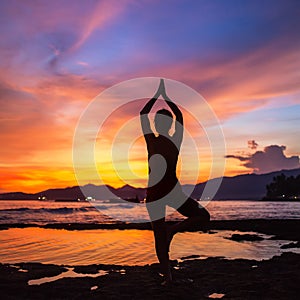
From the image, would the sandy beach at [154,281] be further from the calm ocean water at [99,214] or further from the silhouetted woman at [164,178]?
the calm ocean water at [99,214]

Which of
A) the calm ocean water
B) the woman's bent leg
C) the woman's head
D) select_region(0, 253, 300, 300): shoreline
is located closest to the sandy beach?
select_region(0, 253, 300, 300): shoreline

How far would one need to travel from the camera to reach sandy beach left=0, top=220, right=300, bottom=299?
6473 millimetres

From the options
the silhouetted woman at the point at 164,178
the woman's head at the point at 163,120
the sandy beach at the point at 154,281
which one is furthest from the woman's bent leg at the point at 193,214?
the woman's head at the point at 163,120

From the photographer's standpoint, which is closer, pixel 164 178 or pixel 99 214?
pixel 164 178

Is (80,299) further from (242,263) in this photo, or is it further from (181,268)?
(242,263)

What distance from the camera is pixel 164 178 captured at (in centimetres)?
629

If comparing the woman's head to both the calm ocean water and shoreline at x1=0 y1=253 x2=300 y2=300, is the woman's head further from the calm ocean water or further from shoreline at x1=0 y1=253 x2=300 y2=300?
the calm ocean water

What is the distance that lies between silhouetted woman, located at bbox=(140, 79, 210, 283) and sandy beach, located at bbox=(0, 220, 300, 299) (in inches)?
37.5

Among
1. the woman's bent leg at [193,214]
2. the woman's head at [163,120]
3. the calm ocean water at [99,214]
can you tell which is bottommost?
the calm ocean water at [99,214]

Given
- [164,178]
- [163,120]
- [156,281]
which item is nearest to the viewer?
[164,178]

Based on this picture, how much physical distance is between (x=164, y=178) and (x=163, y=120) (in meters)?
0.97

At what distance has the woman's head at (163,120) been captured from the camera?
6.38 m

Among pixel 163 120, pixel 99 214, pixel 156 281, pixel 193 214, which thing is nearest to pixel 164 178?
pixel 193 214

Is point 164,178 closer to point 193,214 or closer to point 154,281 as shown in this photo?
point 193,214
